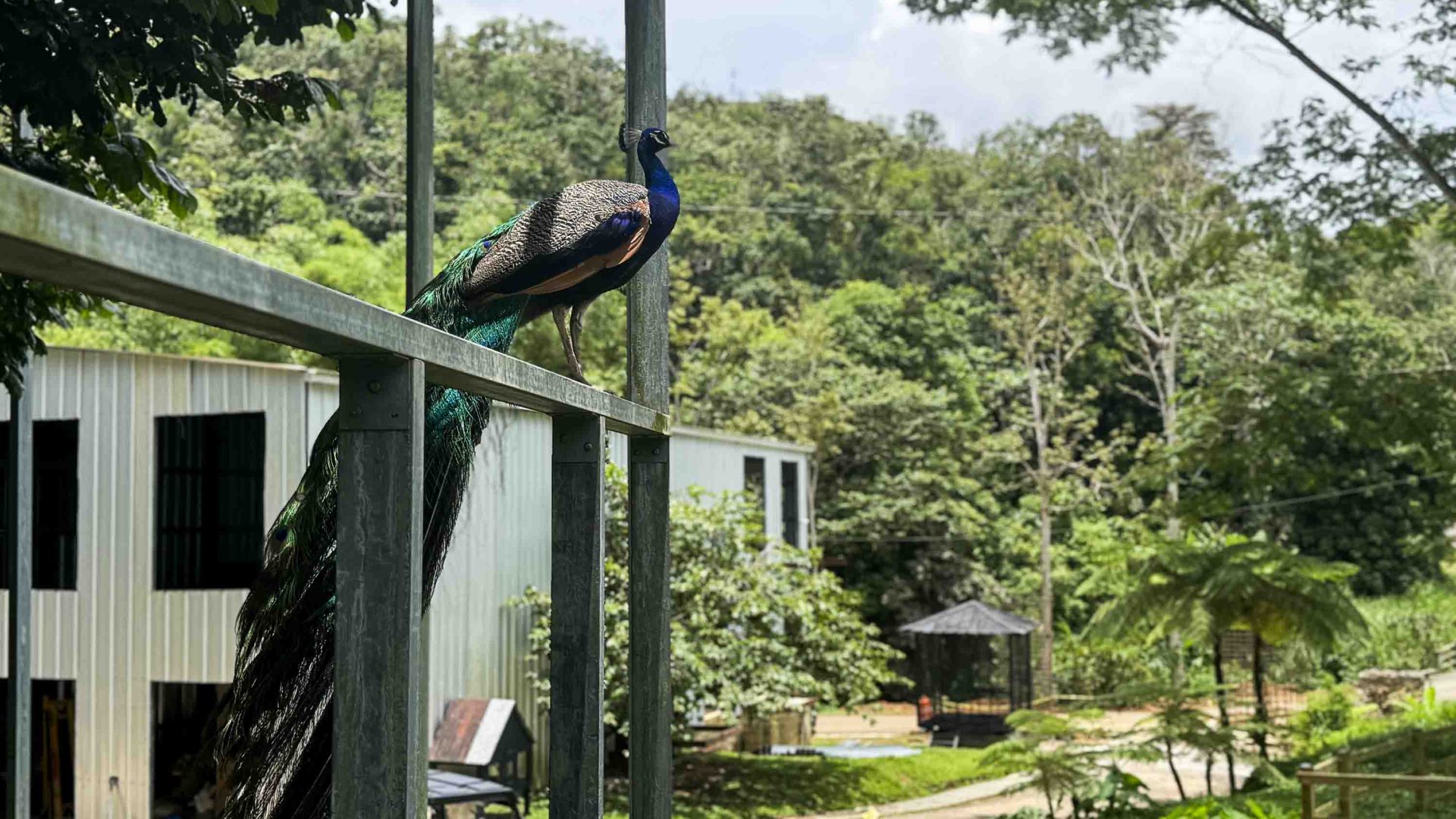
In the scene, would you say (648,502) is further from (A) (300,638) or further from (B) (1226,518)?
(B) (1226,518)

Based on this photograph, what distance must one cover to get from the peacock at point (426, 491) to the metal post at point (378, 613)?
1.18ft

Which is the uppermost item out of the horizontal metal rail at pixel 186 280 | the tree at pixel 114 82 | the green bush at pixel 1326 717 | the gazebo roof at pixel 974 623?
the tree at pixel 114 82

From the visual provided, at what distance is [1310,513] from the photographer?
2512 cm

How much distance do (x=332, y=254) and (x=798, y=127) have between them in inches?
618

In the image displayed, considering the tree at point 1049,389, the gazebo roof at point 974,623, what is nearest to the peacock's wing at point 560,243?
the gazebo roof at point 974,623

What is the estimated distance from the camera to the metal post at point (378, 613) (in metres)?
→ 1.73

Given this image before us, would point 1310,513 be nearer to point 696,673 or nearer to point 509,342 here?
point 696,673

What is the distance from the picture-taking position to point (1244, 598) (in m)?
12.4

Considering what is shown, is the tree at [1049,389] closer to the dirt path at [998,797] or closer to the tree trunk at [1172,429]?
the tree trunk at [1172,429]

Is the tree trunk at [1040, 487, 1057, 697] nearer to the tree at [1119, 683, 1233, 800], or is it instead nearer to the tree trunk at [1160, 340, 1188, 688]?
the tree trunk at [1160, 340, 1188, 688]

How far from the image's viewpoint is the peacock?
2.27 m

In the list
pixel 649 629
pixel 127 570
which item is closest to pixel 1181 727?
pixel 127 570

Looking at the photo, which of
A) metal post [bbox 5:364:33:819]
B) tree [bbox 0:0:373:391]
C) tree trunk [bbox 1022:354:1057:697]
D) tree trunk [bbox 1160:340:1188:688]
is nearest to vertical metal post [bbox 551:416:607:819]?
tree [bbox 0:0:373:391]

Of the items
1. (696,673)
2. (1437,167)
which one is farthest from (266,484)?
(1437,167)
